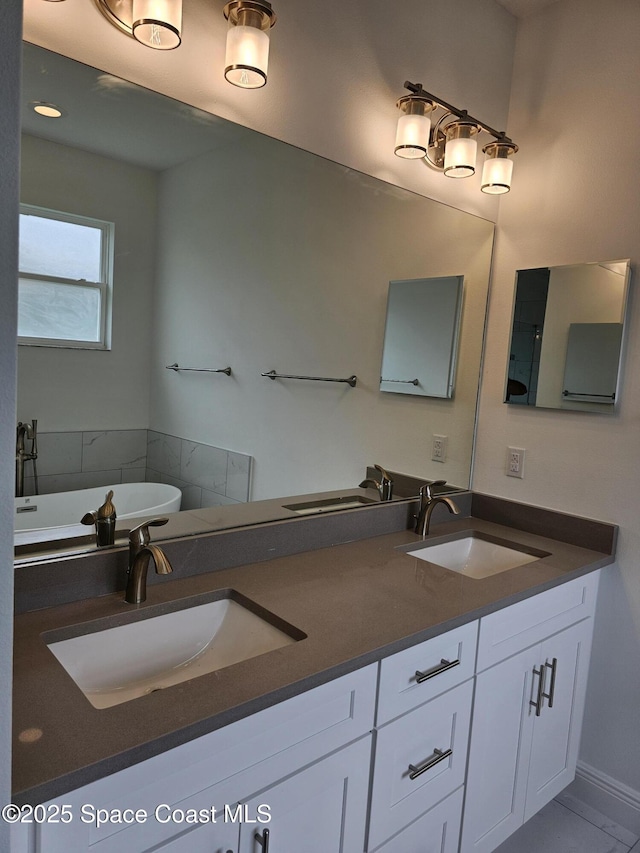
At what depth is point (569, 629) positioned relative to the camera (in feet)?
6.42

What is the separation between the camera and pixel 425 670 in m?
1.39

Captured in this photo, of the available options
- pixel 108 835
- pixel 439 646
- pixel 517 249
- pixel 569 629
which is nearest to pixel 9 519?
pixel 108 835

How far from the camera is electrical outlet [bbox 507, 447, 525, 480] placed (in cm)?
232

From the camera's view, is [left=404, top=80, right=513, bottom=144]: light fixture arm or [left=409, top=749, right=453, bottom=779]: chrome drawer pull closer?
[left=409, top=749, right=453, bottom=779]: chrome drawer pull

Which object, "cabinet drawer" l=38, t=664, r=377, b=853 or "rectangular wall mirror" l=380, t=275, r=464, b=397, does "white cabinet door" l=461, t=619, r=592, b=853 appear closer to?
"cabinet drawer" l=38, t=664, r=377, b=853

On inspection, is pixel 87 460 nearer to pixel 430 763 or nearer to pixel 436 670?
pixel 436 670

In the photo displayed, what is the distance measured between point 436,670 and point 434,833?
18.2 inches

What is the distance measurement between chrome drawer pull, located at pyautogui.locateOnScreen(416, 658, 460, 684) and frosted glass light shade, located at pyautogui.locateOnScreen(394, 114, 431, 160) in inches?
60.6

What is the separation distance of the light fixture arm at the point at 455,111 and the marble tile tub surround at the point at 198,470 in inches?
50.3

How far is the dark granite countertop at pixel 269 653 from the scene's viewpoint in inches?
34.5

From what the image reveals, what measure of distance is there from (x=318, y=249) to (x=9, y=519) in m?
1.35

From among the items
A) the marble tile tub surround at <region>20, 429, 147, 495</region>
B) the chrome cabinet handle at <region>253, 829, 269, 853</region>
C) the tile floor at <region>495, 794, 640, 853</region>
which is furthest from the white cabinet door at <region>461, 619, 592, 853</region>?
the marble tile tub surround at <region>20, 429, 147, 495</region>

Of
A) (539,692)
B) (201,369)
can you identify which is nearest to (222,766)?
(201,369)

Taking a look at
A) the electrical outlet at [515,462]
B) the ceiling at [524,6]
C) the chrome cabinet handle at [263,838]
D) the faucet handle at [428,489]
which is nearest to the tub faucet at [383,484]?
the faucet handle at [428,489]
